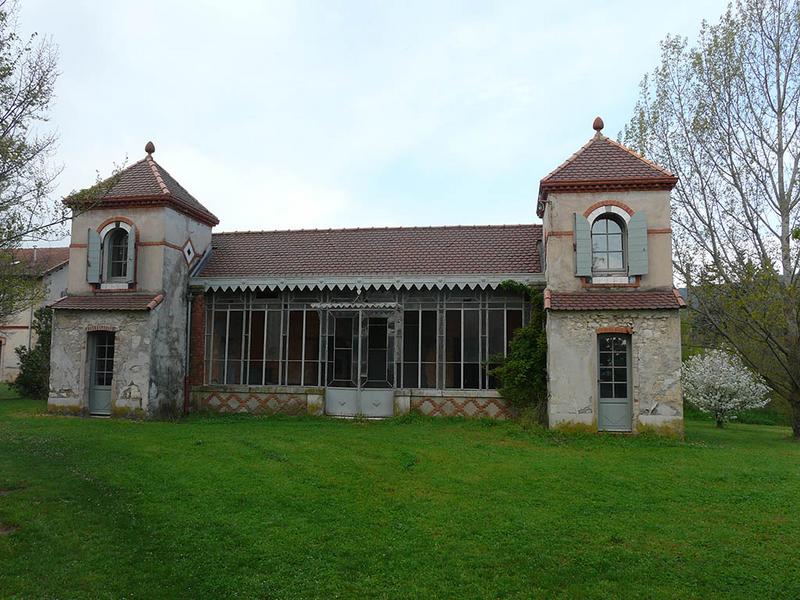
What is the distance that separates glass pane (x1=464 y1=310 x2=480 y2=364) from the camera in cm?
1504

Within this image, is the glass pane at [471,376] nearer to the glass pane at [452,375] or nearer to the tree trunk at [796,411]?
the glass pane at [452,375]

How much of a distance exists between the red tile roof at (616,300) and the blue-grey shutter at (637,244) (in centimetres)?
Result: 56

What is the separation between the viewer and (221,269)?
17062 millimetres

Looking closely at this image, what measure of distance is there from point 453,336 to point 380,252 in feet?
11.7

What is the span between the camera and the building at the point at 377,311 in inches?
512

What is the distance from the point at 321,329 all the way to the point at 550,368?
635cm

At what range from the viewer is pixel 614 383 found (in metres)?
13.1

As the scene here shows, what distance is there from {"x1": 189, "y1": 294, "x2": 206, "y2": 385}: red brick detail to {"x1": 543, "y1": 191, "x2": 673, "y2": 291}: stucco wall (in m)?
9.75

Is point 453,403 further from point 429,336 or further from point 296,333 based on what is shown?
point 296,333

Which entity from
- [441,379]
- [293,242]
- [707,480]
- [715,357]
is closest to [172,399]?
[293,242]

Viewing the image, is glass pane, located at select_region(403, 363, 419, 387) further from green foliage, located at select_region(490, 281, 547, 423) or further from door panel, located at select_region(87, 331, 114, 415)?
door panel, located at select_region(87, 331, 114, 415)

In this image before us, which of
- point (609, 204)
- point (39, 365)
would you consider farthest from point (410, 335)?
point (39, 365)

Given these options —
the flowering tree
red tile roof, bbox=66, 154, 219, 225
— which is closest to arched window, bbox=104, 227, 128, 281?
red tile roof, bbox=66, 154, 219, 225

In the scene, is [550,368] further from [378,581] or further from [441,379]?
[378,581]
